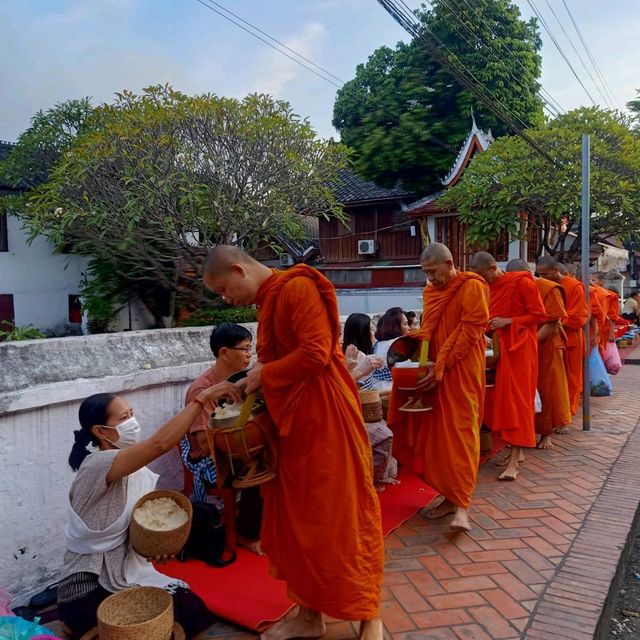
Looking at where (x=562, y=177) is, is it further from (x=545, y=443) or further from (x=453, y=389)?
(x=453, y=389)

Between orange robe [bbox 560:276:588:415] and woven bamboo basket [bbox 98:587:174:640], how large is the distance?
527 centimetres

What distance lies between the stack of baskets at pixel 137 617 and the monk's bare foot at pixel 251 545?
3.10 feet

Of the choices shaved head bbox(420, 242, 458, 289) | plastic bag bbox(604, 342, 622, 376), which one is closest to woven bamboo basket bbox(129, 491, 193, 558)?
shaved head bbox(420, 242, 458, 289)

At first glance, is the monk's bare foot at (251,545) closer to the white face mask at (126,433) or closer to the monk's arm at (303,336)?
the white face mask at (126,433)

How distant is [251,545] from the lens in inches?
141

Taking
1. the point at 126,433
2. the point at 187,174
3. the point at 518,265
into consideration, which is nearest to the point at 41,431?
the point at 126,433

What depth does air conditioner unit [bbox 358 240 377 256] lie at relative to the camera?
20.6m

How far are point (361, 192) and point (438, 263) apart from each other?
17.5 meters

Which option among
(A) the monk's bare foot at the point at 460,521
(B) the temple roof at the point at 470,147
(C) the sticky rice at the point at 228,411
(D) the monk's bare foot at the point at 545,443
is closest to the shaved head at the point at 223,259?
(C) the sticky rice at the point at 228,411

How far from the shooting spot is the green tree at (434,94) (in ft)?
55.2

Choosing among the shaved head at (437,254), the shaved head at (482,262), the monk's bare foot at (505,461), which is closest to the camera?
the shaved head at (437,254)

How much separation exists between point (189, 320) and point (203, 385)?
7348 millimetres

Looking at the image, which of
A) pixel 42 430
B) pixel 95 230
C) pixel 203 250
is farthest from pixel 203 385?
pixel 95 230

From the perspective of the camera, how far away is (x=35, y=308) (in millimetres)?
16891
